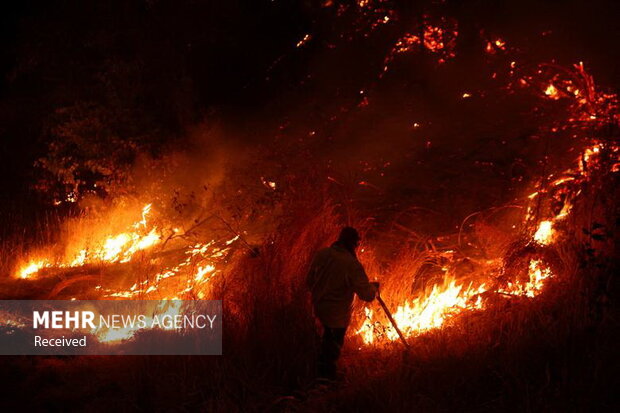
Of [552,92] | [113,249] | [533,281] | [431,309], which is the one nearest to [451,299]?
[431,309]

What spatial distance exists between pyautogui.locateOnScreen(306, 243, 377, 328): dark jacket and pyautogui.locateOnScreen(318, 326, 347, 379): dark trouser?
10 cm

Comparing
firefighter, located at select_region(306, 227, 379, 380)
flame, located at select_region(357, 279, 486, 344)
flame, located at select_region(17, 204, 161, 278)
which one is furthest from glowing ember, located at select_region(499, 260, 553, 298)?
flame, located at select_region(17, 204, 161, 278)

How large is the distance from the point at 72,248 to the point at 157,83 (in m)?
4.28

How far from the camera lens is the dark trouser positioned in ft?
22.4

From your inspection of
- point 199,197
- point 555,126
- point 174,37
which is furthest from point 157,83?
point 555,126

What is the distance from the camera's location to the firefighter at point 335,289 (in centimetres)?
666

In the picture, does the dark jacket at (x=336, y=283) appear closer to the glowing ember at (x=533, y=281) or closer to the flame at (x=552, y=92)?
the glowing ember at (x=533, y=281)

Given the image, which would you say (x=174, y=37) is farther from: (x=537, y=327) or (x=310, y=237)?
(x=537, y=327)

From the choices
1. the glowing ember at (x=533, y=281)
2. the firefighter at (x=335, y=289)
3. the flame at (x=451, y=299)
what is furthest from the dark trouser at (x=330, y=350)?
the glowing ember at (x=533, y=281)

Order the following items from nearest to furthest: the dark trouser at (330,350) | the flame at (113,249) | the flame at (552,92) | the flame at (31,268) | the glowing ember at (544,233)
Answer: the dark trouser at (330,350)
the glowing ember at (544,233)
the flame at (552,92)
the flame at (113,249)
the flame at (31,268)

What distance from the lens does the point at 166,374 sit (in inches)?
272

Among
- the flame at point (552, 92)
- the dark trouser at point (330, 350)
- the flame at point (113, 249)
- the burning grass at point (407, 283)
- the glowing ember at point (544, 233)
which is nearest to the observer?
the burning grass at point (407, 283)

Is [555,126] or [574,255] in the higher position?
→ [555,126]

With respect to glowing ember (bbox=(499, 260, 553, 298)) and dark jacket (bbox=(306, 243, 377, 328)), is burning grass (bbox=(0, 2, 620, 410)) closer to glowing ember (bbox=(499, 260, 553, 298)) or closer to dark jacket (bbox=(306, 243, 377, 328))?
glowing ember (bbox=(499, 260, 553, 298))
